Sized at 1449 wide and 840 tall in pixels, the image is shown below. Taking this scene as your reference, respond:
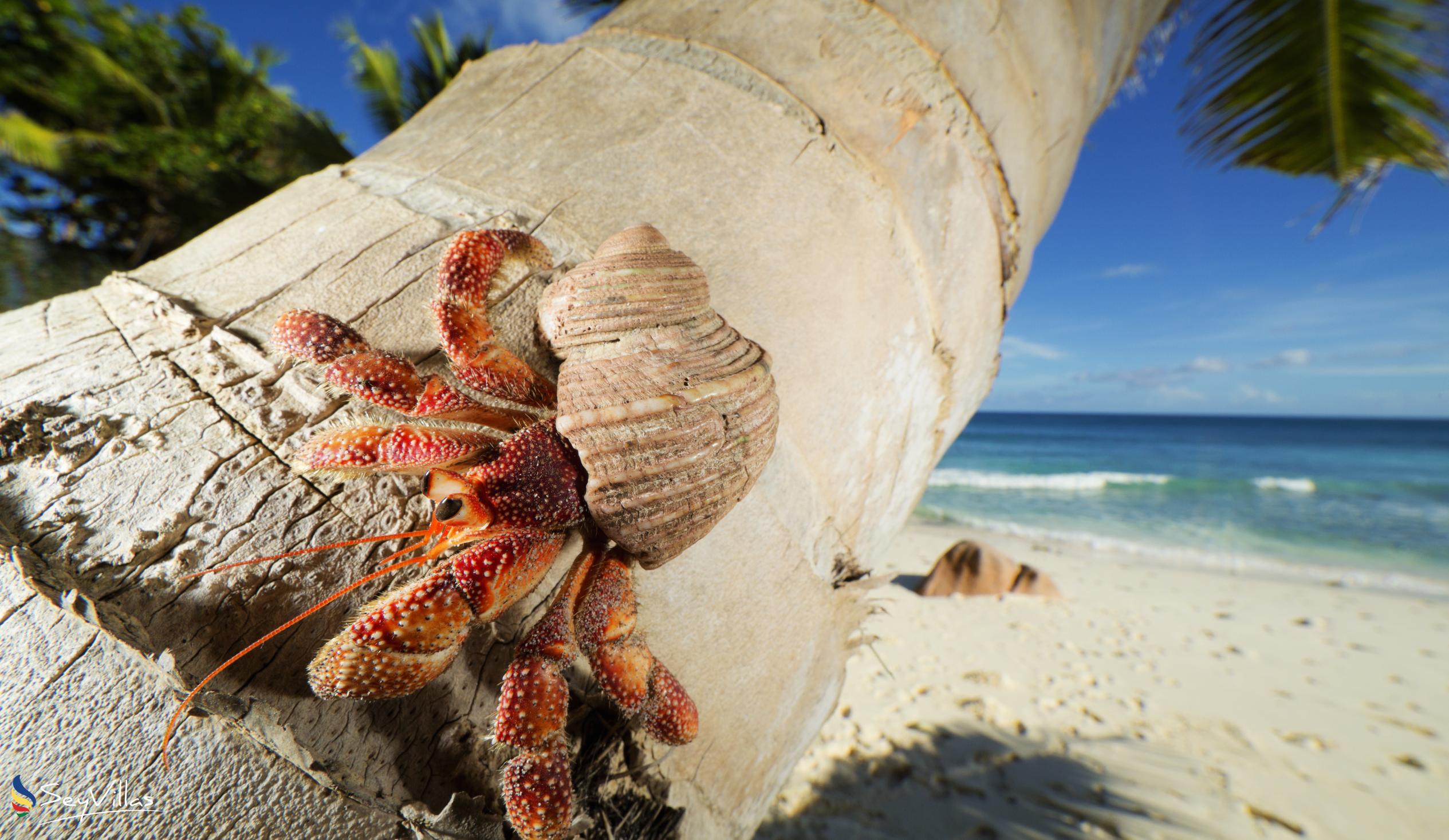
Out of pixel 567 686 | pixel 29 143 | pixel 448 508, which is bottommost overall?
pixel 567 686

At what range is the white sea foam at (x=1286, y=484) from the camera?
15.5 metres

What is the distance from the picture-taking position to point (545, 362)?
104 centimetres

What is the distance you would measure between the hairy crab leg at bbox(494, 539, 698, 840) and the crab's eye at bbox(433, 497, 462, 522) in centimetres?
23

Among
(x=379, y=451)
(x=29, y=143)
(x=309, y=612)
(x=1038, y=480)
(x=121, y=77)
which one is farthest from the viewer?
(x=1038, y=480)

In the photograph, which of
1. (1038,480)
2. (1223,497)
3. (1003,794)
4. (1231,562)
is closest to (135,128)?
(1003,794)

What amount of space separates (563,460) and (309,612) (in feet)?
1.38

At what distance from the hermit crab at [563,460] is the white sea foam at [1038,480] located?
16232mm

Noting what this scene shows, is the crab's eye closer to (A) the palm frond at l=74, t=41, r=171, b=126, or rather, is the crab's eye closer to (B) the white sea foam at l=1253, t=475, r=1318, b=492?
(A) the palm frond at l=74, t=41, r=171, b=126

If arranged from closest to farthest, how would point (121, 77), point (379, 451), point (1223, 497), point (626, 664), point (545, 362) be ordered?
point (379, 451)
point (626, 664)
point (545, 362)
point (121, 77)
point (1223, 497)

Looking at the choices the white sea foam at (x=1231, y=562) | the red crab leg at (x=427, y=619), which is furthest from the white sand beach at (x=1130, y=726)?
the white sea foam at (x=1231, y=562)

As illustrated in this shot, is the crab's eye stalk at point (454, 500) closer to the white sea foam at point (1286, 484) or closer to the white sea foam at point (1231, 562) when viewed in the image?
the white sea foam at point (1231, 562)

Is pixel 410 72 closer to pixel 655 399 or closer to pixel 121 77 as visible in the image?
pixel 121 77

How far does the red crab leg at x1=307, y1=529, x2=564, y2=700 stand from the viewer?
711 millimetres

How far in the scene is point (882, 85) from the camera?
1.27 m
